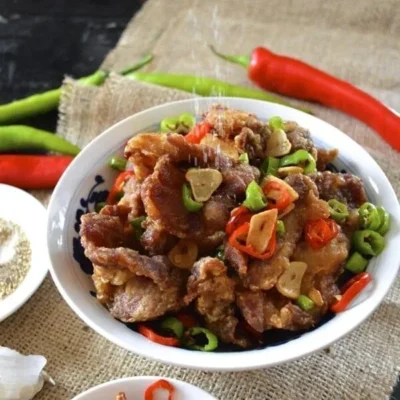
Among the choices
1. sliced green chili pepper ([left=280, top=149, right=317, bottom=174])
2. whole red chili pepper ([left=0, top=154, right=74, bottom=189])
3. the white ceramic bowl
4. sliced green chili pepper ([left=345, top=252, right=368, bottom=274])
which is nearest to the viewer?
the white ceramic bowl

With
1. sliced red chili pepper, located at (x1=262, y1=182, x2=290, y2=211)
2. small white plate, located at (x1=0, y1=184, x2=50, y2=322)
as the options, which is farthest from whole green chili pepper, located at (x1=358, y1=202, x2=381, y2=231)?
small white plate, located at (x1=0, y1=184, x2=50, y2=322)

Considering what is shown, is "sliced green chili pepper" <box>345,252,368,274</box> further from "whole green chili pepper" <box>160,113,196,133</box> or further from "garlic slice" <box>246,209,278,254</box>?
"whole green chili pepper" <box>160,113,196,133</box>

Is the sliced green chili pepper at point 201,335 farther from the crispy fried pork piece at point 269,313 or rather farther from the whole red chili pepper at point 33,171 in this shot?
the whole red chili pepper at point 33,171

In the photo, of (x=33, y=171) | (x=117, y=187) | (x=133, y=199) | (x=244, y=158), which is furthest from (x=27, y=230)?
(x=244, y=158)

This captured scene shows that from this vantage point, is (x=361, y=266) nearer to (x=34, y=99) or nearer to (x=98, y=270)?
(x=98, y=270)

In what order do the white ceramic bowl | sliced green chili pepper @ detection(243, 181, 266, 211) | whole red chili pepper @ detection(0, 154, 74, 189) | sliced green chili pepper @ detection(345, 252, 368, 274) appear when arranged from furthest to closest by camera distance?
whole red chili pepper @ detection(0, 154, 74, 189), sliced green chili pepper @ detection(345, 252, 368, 274), sliced green chili pepper @ detection(243, 181, 266, 211), the white ceramic bowl

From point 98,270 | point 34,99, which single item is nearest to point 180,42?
point 34,99
